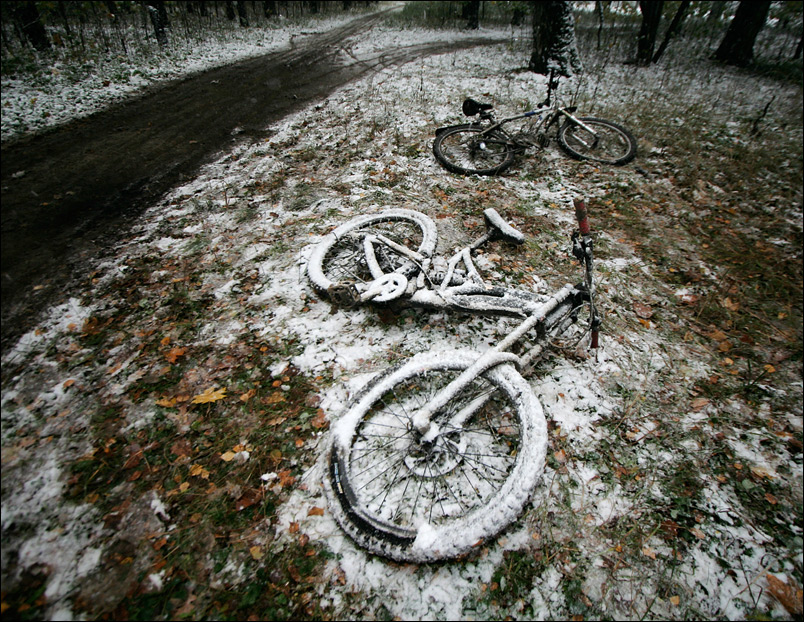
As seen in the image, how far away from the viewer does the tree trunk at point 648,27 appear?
10.7 m

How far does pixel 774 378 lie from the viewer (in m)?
3.31

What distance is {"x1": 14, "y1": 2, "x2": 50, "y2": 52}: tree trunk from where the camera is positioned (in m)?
7.59

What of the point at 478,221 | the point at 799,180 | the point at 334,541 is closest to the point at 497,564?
the point at 334,541

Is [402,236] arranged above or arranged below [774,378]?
above

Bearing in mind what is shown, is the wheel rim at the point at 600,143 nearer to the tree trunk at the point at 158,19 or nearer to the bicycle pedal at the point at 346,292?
the bicycle pedal at the point at 346,292

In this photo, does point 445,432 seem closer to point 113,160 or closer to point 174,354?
point 174,354

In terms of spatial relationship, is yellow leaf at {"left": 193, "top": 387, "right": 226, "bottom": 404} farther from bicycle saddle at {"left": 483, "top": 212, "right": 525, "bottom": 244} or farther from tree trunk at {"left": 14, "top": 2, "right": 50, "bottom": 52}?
tree trunk at {"left": 14, "top": 2, "right": 50, "bottom": 52}

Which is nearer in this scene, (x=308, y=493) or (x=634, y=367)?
(x=308, y=493)

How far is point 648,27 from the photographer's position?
1126 centimetres

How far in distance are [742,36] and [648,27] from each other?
3.05 metres

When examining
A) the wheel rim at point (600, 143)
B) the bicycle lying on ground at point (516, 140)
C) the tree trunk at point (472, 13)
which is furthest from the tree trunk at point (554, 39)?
the tree trunk at point (472, 13)

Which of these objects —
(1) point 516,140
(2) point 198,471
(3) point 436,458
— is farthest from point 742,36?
(2) point 198,471

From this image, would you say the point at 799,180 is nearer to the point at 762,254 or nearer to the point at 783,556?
the point at 762,254

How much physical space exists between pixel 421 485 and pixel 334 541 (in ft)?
2.36
